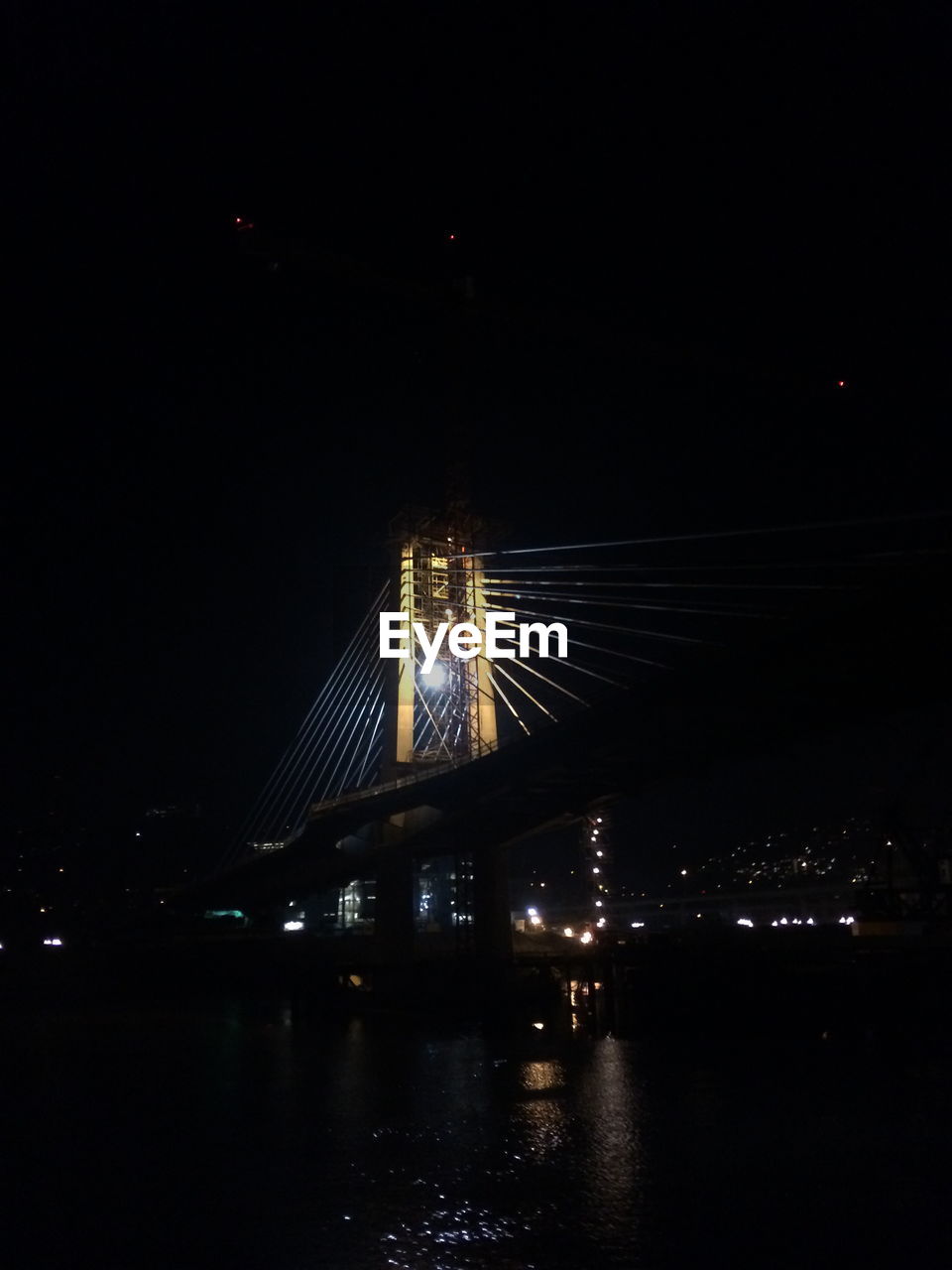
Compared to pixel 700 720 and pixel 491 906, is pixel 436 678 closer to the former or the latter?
pixel 491 906

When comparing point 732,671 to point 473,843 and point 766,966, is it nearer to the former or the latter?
point 766,966

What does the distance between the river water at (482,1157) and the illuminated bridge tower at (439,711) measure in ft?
54.9

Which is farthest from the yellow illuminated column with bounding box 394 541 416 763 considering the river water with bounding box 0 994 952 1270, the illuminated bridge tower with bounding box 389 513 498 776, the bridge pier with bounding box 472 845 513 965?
the river water with bounding box 0 994 952 1270

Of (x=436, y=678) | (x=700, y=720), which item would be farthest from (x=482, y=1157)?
(x=436, y=678)

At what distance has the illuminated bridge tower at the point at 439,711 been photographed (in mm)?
40781

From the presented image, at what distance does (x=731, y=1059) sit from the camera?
2156 cm

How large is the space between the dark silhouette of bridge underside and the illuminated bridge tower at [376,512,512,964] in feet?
4.57

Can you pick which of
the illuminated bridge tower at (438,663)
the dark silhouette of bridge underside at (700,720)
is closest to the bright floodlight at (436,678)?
the illuminated bridge tower at (438,663)

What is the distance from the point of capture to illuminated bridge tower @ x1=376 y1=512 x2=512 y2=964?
40781 millimetres

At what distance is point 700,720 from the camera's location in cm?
2661

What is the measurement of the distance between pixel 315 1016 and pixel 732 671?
62.3 ft

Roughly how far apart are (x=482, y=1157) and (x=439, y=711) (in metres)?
30.7

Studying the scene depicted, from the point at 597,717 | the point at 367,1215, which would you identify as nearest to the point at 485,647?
the point at 597,717

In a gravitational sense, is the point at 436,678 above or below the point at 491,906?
above
